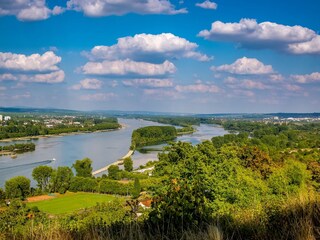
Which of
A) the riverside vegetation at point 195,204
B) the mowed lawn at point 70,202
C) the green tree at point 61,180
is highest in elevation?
the riverside vegetation at point 195,204

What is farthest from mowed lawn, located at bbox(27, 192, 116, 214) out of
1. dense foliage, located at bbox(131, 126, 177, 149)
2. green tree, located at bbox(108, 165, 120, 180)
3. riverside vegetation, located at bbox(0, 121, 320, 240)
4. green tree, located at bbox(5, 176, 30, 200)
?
dense foliage, located at bbox(131, 126, 177, 149)

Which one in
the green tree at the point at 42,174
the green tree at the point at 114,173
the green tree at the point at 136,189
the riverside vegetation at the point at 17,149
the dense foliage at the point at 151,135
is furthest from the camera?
the dense foliage at the point at 151,135

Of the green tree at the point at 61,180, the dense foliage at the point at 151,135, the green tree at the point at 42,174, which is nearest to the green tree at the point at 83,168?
the green tree at the point at 61,180

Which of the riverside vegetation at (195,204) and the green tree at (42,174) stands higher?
the riverside vegetation at (195,204)

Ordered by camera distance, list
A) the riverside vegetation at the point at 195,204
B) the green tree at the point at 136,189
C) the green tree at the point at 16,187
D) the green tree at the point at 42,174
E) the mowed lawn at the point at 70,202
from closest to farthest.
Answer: the riverside vegetation at the point at 195,204 → the mowed lawn at the point at 70,202 → the green tree at the point at 16,187 → the green tree at the point at 136,189 → the green tree at the point at 42,174

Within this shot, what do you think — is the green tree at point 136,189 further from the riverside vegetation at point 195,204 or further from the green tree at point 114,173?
the green tree at point 114,173

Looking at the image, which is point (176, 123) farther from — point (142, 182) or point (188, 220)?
point (188, 220)

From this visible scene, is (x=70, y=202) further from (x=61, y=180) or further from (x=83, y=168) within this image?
A: (x=83, y=168)

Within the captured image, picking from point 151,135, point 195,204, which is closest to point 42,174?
point 195,204
